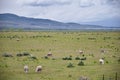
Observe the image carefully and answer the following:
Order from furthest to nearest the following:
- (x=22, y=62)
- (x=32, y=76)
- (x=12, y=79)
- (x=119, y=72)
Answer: (x=22, y=62) < (x=32, y=76) < (x=12, y=79) < (x=119, y=72)

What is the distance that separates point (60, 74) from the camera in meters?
13.9

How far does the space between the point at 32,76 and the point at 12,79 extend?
1.30 meters

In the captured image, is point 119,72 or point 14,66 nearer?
point 119,72

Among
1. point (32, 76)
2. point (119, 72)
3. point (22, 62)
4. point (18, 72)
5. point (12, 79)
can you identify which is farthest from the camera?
point (22, 62)

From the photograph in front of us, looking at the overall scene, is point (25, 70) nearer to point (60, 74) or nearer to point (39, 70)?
point (39, 70)

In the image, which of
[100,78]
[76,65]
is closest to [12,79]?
[100,78]

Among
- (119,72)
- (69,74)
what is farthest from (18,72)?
(119,72)

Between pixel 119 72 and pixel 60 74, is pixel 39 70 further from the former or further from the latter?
pixel 119 72

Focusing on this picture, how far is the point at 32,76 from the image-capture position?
13.4 m

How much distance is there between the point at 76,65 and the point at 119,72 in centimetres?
565

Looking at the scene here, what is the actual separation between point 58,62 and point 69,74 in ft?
13.3

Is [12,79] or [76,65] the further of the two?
[76,65]

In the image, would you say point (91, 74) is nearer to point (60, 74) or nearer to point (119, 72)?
point (60, 74)

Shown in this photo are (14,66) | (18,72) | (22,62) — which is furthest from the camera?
(22,62)
